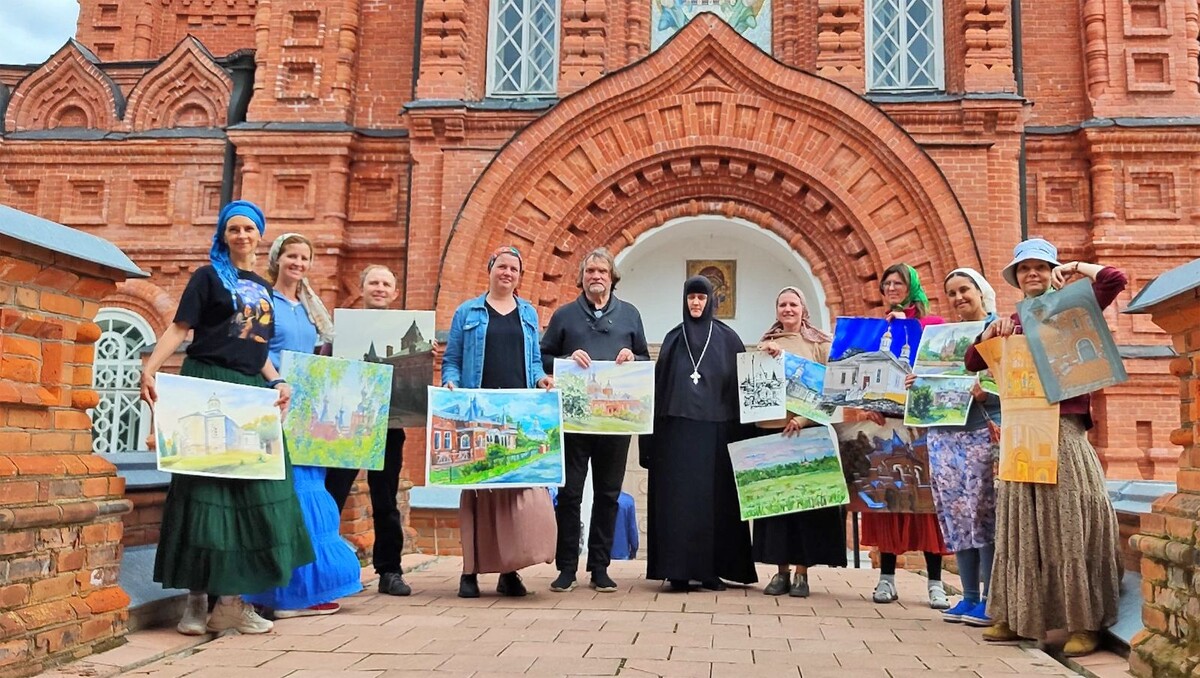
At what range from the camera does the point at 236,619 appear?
4000mm

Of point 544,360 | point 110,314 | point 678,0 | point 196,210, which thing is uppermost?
point 678,0

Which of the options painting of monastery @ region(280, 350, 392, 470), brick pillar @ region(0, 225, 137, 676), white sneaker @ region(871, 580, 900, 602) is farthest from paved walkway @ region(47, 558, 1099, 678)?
painting of monastery @ region(280, 350, 392, 470)

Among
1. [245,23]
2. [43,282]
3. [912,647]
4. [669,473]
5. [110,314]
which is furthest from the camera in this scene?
[245,23]

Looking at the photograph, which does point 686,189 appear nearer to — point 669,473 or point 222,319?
point 669,473

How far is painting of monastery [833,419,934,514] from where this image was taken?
515 centimetres

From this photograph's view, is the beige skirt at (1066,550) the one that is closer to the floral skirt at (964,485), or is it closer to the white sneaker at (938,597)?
the floral skirt at (964,485)

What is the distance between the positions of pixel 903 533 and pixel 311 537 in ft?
10.0

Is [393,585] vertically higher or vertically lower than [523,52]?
lower

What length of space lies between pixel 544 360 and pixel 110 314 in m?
7.46

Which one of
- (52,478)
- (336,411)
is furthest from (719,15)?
(52,478)

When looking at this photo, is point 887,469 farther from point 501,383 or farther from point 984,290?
point 501,383

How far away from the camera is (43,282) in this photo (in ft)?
11.1

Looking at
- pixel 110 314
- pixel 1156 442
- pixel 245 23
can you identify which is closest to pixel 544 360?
pixel 1156 442

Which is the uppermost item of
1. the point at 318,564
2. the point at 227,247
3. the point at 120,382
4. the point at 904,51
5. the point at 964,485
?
the point at 904,51
